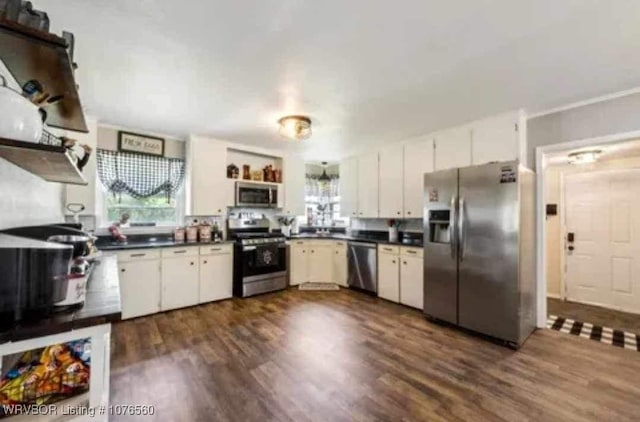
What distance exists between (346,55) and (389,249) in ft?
9.46

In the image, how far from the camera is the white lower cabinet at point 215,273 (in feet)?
13.2

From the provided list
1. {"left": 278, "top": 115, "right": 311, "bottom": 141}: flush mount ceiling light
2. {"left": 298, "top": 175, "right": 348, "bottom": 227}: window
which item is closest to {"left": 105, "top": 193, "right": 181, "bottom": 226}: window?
{"left": 278, "top": 115, "right": 311, "bottom": 141}: flush mount ceiling light

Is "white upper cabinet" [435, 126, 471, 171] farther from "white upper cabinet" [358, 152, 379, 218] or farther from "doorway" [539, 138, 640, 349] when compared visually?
"white upper cabinet" [358, 152, 379, 218]

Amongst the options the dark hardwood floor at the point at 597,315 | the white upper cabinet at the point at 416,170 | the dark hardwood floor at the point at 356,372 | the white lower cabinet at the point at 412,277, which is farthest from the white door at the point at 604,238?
the white lower cabinet at the point at 412,277

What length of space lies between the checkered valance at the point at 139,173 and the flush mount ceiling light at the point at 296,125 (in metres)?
2.00

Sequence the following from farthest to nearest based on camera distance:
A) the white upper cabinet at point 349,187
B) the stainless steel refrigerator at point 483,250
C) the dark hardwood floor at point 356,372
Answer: the white upper cabinet at point 349,187, the stainless steel refrigerator at point 483,250, the dark hardwood floor at point 356,372

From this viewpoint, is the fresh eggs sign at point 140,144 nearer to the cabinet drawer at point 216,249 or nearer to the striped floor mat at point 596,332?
the cabinet drawer at point 216,249

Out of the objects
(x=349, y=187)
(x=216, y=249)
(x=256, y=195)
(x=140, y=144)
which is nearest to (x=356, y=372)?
(x=216, y=249)

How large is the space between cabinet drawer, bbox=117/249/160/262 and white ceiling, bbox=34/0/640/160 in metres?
1.64

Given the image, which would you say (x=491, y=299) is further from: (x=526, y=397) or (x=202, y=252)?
(x=202, y=252)

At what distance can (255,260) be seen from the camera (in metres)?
4.38

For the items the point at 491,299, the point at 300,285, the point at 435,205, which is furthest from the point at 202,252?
the point at 491,299

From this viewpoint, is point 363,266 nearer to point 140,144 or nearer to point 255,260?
point 255,260

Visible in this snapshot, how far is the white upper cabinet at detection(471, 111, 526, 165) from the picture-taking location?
313cm
